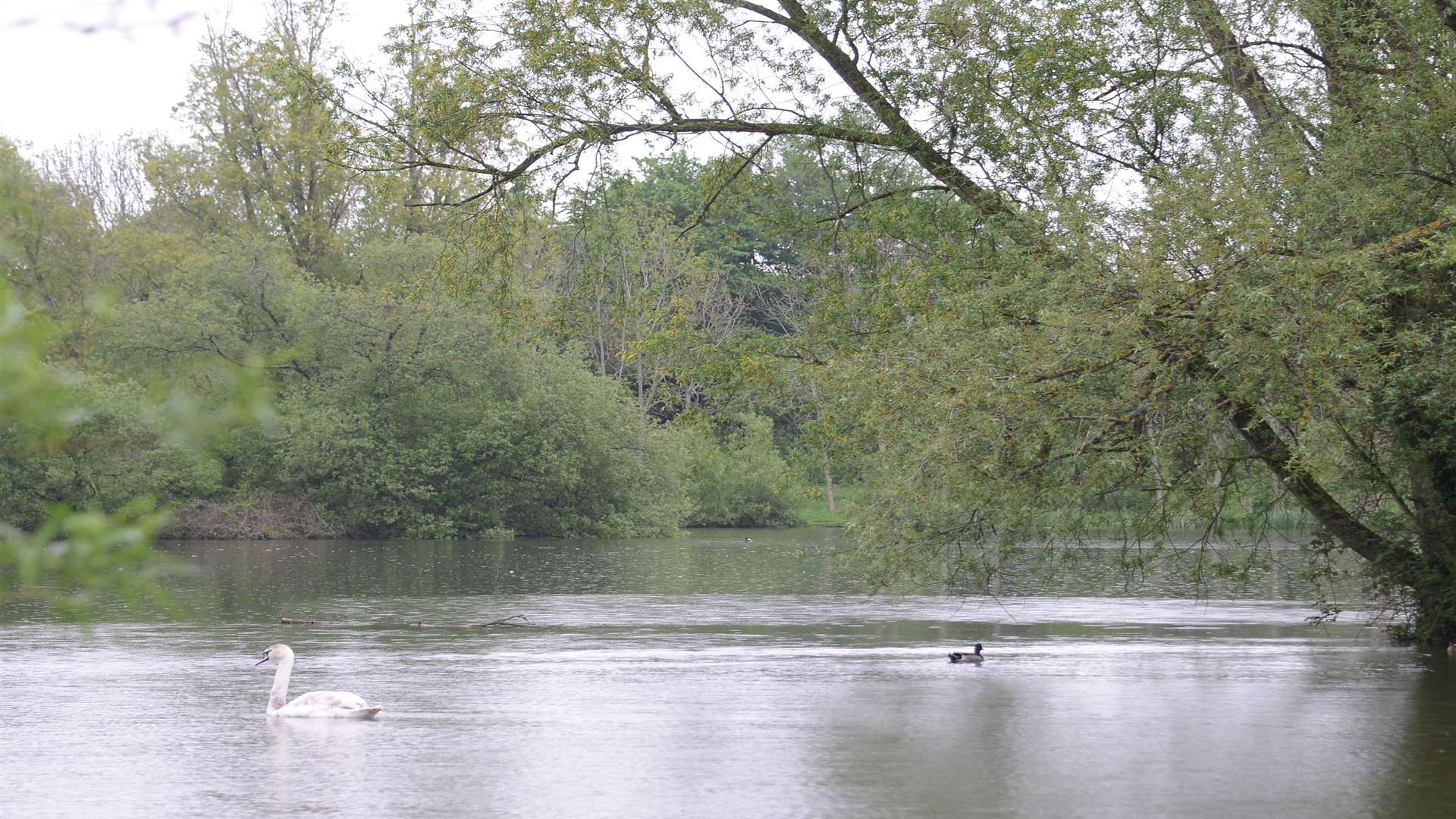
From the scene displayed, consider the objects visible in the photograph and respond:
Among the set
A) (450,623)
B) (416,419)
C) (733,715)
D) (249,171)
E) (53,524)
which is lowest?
(733,715)

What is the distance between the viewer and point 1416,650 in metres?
17.9

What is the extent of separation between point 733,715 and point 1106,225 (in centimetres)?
530

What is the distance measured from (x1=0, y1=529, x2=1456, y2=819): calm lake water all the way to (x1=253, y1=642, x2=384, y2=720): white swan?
23cm

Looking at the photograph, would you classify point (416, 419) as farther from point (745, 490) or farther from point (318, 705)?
point (318, 705)

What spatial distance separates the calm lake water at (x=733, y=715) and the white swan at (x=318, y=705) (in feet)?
0.75

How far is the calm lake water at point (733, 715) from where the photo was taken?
10195 millimetres

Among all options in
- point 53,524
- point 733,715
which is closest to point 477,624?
point 733,715

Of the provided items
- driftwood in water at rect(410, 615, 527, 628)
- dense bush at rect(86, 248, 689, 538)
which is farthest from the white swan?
dense bush at rect(86, 248, 689, 538)

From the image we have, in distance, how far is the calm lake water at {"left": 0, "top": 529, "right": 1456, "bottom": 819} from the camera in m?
10.2

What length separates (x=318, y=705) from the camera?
13.2 metres

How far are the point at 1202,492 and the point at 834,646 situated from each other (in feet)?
22.0

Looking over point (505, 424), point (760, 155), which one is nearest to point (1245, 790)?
point (760, 155)

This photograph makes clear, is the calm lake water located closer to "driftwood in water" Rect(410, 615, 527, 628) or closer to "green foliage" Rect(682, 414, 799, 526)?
"driftwood in water" Rect(410, 615, 527, 628)

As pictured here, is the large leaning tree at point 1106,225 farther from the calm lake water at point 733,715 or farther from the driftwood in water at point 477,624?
the driftwood in water at point 477,624
